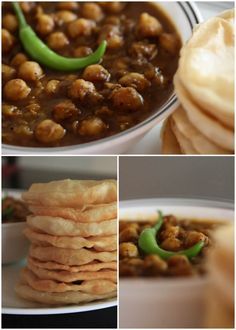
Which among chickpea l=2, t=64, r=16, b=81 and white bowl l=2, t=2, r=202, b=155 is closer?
white bowl l=2, t=2, r=202, b=155

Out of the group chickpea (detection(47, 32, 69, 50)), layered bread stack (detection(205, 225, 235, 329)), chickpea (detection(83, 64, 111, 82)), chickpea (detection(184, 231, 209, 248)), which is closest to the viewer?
layered bread stack (detection(205, 225, 235, 329))

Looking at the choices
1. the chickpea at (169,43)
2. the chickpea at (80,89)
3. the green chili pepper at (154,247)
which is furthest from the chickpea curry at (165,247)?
the chickpea at (169,43)

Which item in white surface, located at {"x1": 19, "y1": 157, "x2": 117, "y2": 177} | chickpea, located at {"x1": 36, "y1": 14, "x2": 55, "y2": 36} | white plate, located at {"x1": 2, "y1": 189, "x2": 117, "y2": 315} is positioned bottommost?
white plate, located at {"x1": 2, "y1": 189, "x2": 117, "y2": 315}

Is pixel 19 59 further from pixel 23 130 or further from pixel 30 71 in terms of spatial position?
pixel 23 130

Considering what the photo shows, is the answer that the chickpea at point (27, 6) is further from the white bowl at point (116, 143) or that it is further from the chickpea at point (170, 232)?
the chickpea at point (170, 232)

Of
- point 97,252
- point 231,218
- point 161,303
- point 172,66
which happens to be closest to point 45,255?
point 97,252

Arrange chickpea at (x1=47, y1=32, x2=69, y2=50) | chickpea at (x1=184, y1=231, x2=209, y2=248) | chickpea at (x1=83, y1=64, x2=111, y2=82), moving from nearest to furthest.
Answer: chickpea at (x1=184, y1=231, x2=209, y2=248)
chickpea at (x1=83, y1=64, x2=111, y2=82)
chickpea at (x1=47, y1=32, x2=69, y2=50)

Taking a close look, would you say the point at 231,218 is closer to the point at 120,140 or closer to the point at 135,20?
the point at 120,140

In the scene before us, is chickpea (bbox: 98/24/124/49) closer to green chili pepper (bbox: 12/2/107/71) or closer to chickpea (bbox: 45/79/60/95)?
green chili pepper (bbox: 12/2/107/71)

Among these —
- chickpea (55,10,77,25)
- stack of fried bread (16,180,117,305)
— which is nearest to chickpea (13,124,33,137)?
stack of fried bread (16,180,117,305)
